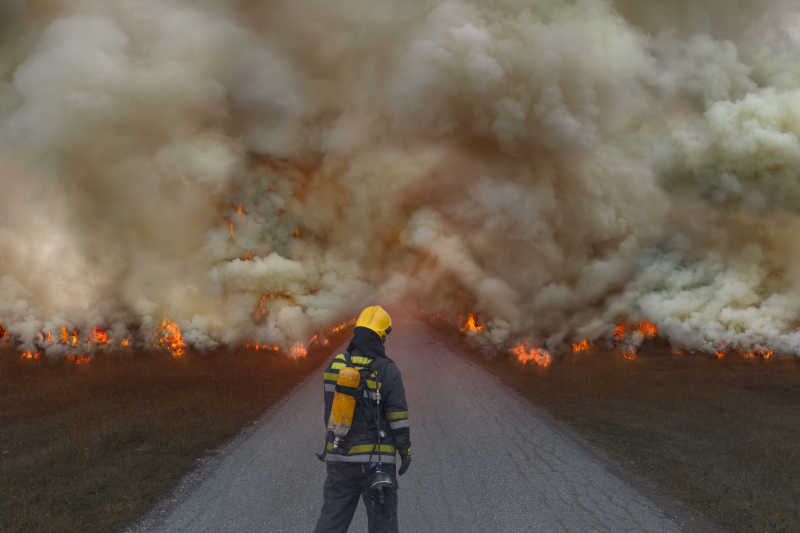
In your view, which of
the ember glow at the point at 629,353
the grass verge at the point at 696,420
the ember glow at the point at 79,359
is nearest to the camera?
the grass verge at the point at 696,420

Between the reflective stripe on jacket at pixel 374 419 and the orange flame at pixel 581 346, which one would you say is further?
the orange flame at pixel 581 346

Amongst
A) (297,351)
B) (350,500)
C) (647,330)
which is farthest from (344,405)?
(647,330)

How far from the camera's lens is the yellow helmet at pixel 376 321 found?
4160mm

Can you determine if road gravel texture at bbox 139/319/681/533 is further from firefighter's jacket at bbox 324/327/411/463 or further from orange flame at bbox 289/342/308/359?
orange flame at bbox 289/342/308/359

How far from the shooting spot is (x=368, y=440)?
410 centimetres

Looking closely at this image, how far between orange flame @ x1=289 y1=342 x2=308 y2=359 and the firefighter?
1953cm

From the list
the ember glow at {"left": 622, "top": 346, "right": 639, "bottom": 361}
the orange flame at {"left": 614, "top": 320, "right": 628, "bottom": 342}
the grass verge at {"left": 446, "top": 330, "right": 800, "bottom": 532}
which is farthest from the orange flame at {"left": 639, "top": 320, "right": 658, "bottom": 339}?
the grass verge at {"left": 446, "top": 330, "right": 800, "bottom": 532}

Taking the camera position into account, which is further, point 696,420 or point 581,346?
point 581,346

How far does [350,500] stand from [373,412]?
83 centimetres

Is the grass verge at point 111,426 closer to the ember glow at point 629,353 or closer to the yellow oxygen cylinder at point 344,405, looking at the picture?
the yellow oxygen cylinder at point 344,405

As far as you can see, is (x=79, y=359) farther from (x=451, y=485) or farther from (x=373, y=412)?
(x=373, y=412)

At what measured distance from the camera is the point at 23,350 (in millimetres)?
21828

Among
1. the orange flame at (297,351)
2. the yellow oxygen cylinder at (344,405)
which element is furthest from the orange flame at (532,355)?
the yellow oxygen cylinder at (344,405)

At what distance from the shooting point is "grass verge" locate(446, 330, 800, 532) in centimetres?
721
